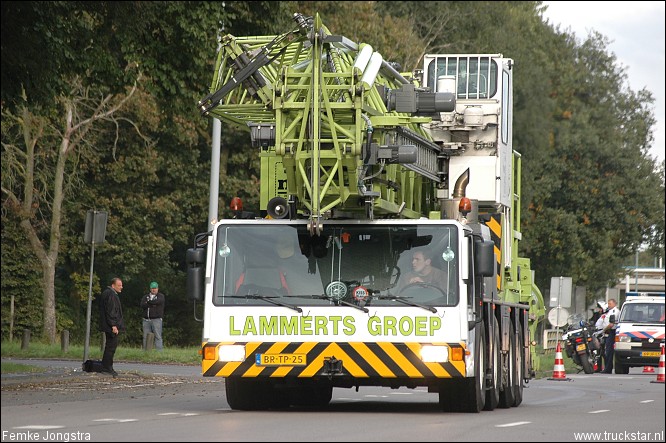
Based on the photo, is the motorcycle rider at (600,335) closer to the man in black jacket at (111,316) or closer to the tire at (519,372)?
the man in black jacket at (111,316)

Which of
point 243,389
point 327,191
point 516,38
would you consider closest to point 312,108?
point 327,191

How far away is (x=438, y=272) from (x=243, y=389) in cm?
267

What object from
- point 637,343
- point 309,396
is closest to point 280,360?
point 309,396

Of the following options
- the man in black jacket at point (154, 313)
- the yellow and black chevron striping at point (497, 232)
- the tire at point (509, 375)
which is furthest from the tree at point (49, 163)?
the tire at point (509, 375)

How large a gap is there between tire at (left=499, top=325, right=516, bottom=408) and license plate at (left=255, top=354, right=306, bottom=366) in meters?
3.85

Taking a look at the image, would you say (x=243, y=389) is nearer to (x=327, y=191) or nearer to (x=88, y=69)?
(x=327, y=191)

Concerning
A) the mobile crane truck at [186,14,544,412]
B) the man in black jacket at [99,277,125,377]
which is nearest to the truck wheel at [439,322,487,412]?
the mobile crane truck at [186,14,544,412]

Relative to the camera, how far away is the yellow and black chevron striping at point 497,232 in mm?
19241

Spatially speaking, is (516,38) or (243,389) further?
(516,38)

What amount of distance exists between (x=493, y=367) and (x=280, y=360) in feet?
10.7

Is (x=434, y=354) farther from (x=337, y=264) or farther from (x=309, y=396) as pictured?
(x=309, y=396)

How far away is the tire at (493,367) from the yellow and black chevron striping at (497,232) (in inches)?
42.1

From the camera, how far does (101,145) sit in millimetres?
44594

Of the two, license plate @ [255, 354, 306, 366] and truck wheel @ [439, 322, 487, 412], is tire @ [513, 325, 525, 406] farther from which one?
license plate @ [255, 354, 306, 366]
